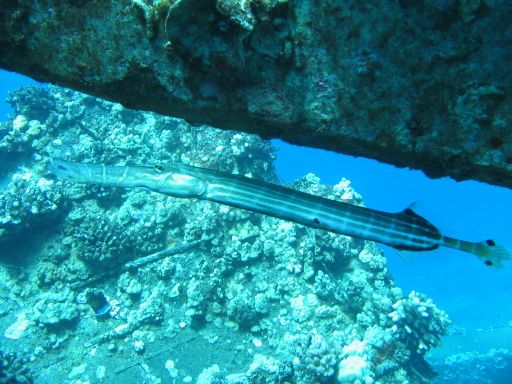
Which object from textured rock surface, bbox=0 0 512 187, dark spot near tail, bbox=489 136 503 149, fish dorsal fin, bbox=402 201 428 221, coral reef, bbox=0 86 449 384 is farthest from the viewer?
coral reef, bbox=0 86 449 384

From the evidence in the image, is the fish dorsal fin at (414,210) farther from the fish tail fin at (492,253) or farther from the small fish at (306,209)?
the fish tail fin at (492,253)

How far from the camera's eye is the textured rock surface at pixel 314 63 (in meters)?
2.23

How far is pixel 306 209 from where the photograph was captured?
9.94ft

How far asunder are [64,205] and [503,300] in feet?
111

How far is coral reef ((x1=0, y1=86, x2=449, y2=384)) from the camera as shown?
24.5 ft

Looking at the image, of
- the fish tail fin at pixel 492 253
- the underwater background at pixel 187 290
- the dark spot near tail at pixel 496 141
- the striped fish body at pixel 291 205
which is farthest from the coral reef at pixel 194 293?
the dark spot near tail at pixel 496 141

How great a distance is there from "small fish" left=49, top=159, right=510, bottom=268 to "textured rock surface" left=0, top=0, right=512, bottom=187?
2.12ft

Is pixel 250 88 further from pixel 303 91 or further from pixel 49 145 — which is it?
pixel 49 145

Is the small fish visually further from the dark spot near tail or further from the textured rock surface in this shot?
the dark spot near tail

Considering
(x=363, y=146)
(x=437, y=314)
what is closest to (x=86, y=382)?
(x=363, y=146)

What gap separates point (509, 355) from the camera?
14688 millimetres

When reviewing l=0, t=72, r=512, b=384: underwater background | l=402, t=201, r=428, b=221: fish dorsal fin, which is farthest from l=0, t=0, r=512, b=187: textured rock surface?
l=0, t=72, r=512, b=384: underwater background

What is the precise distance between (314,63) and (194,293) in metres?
7.16

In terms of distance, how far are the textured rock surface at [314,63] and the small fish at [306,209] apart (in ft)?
2.12
